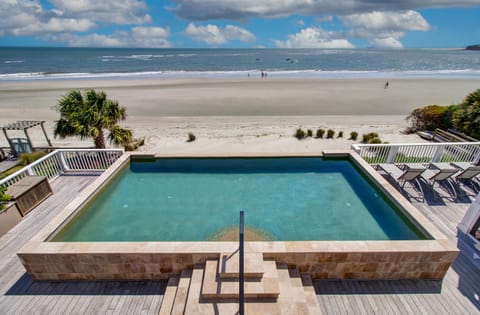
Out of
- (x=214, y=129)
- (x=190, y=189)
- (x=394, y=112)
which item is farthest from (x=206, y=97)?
(x=190, y=189)

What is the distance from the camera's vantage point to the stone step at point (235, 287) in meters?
3.63

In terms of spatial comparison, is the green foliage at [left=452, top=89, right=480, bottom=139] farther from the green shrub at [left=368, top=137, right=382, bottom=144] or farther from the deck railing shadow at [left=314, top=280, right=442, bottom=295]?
the deck railing shadow at [left=314, top=280, right=442, bottom=295]

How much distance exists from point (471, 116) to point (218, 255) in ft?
35.8

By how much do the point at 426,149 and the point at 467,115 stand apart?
3281mm

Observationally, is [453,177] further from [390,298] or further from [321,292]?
[321,292]

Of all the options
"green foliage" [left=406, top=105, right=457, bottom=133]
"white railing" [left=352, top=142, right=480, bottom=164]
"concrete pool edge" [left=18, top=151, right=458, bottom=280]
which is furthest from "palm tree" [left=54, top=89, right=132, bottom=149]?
"green foliage" [left=406, top=105, right=457, bottom=133]

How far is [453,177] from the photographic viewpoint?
7070mm

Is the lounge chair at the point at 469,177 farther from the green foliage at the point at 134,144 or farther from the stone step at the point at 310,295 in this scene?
the green foliage at the point at 134,144

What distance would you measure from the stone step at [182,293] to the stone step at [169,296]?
11 centimetres

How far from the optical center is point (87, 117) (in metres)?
8.49

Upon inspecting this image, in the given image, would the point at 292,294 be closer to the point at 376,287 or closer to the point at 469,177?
the point at 376,287

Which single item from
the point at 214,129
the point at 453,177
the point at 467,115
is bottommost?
the point at 214,129

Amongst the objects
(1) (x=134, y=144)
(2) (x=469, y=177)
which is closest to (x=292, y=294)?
(2) (x=469, y=177)

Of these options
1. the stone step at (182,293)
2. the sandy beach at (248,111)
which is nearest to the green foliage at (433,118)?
the sandy beach at (248,111)
